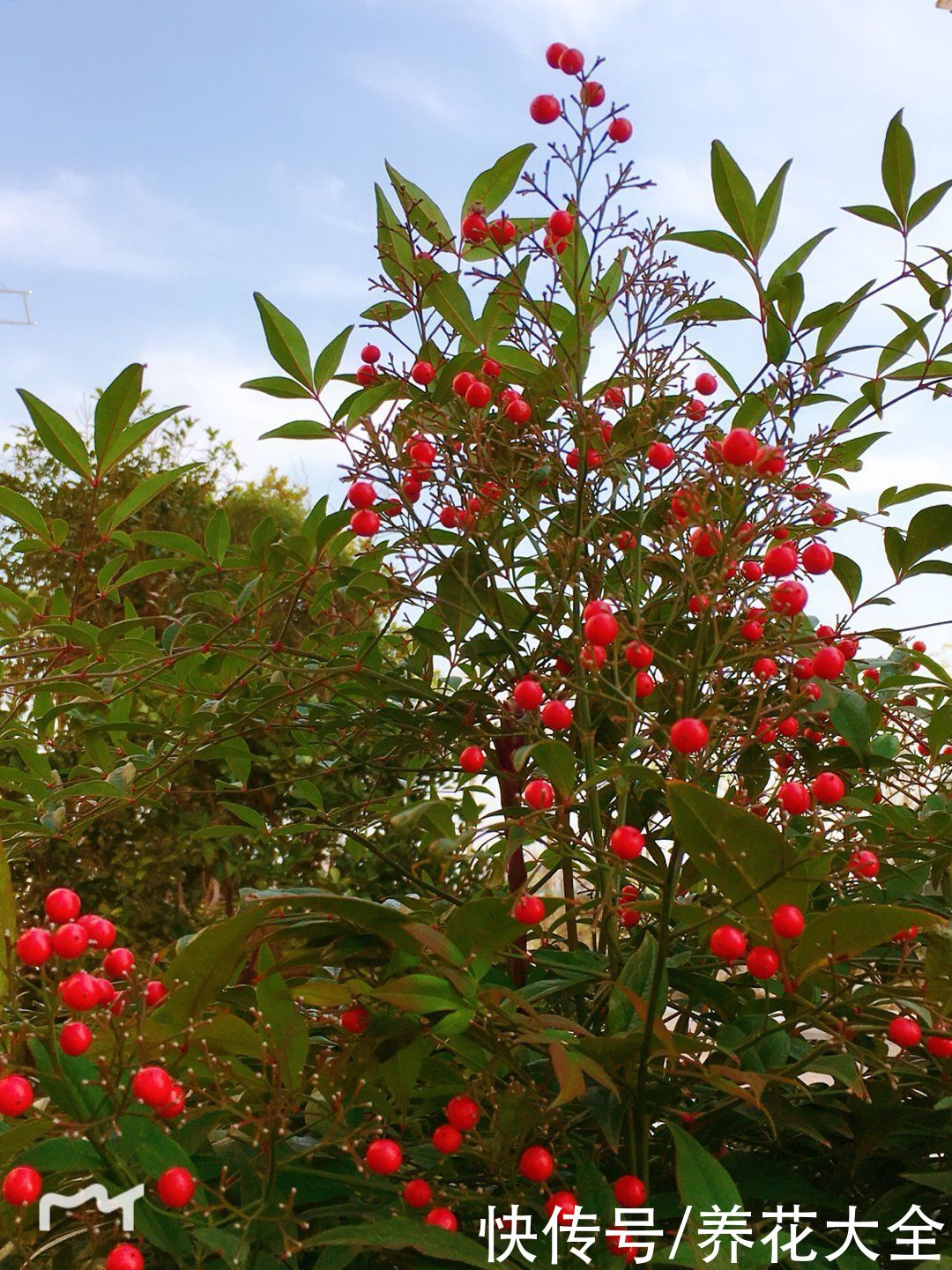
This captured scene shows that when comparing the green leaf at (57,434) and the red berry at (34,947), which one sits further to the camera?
the green leaf at (57,434)

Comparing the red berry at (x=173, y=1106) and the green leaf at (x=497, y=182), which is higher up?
the green leaf at (x=497, y=182)

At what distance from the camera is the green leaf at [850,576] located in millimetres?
1091

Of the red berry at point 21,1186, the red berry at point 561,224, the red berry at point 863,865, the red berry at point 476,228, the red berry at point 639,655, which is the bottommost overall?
the red berry at point 21,1186

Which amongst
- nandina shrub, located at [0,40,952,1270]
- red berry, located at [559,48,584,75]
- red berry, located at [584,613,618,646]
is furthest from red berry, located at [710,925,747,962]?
red berry, located at [559,48,584,75]

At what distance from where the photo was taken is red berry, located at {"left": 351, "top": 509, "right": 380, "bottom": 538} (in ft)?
3.07

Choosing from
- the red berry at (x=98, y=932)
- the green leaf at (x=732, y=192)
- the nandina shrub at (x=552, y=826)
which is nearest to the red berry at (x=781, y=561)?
the nandina shrub at (x=552, y=826)

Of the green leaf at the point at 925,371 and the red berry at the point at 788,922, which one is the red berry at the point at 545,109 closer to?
the green leaf at the point at 925,371

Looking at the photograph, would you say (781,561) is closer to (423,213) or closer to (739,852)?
(739,852)

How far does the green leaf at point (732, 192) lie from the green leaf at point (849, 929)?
63 cm

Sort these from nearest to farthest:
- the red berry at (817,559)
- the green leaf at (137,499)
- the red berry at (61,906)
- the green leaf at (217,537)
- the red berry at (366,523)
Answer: the red berry at (61,906) → the red berry at (817,559) → the red berry at (366,523) → the green leaf at (137,499) → the green leaf at (217,537)

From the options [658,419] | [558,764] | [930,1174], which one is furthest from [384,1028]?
[658,419]

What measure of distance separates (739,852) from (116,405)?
2.09 feet

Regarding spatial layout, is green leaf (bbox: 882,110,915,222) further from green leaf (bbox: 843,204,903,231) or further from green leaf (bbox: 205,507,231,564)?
green leaf (bbox: 205,507,231,564)

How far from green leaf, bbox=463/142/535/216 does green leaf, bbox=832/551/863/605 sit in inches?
18.7
